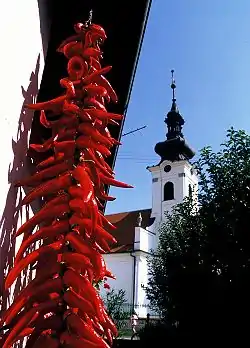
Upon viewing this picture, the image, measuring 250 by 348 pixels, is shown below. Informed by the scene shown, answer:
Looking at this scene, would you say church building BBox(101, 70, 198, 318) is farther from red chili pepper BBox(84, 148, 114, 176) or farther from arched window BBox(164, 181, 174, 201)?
red chili pepper BBox(84, 148, 114, 176)

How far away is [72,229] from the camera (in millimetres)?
994

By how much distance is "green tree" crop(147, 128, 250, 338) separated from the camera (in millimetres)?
7555

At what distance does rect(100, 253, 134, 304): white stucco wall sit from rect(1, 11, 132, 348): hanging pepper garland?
103ft

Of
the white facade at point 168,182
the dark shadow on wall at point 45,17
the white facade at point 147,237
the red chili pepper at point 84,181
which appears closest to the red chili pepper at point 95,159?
the red chili pepper at point 84,181

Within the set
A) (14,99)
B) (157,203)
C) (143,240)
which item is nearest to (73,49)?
(14,99)

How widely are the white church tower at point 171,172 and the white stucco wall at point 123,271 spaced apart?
4.87m

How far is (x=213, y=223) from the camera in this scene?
8.84m

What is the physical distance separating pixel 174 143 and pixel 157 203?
6082 mm

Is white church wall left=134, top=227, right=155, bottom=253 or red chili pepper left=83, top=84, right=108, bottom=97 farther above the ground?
white church wall left=134, top=227, right=155, bottom=253

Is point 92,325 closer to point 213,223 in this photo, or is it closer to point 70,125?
point 70,125

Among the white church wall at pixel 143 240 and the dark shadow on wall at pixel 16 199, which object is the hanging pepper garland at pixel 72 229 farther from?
the white church wall at pixel 143 240

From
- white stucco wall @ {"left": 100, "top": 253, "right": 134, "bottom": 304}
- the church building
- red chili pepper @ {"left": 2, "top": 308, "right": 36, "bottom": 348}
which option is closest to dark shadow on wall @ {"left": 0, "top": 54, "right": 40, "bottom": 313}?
red chili pepper @ {"left": 2, "top": 308, "right": 36, "bottom": 348}

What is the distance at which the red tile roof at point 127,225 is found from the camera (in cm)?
3488

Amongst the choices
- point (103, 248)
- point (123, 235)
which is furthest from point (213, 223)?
point (123, 235)
